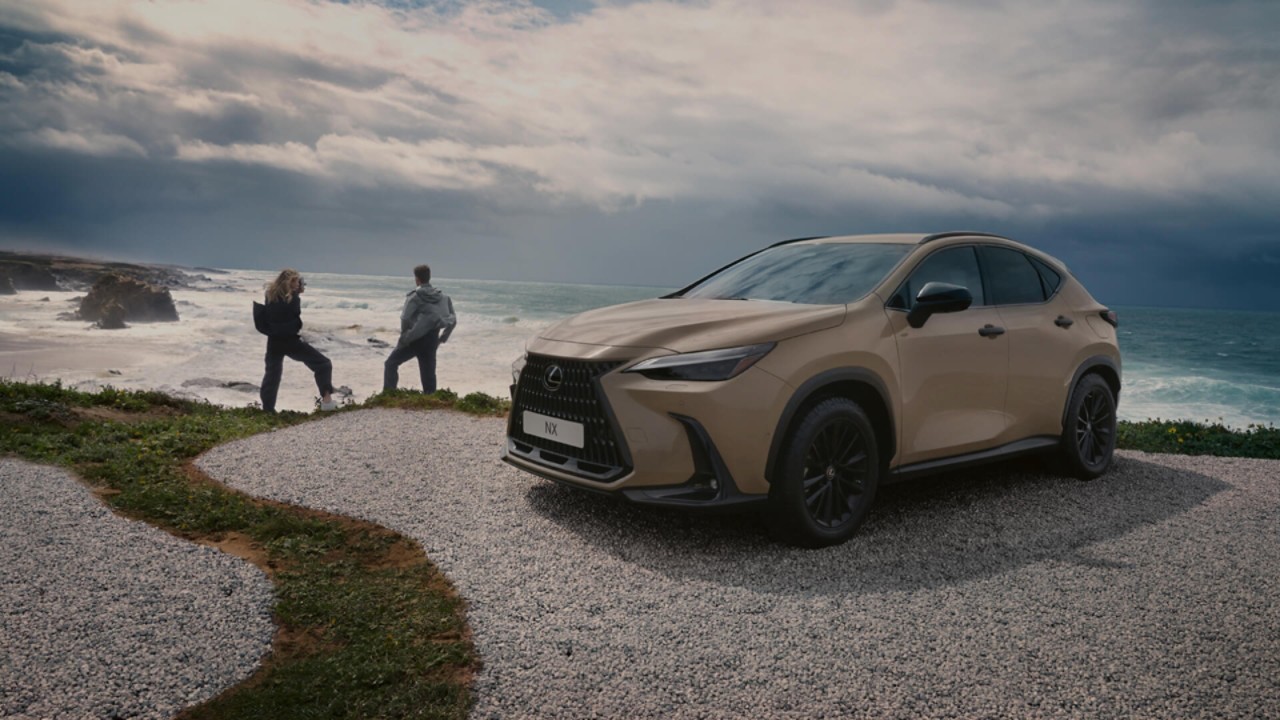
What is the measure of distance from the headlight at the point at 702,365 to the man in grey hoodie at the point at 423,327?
7.53 meters

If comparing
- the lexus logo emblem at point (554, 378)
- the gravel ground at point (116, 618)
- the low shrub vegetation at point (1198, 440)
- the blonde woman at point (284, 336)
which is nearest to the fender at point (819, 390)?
the lexus logo emblem at point (554, 378)

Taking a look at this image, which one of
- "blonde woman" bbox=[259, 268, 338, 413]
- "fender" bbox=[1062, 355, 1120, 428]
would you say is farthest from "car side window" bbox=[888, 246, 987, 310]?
"blonde woman" bbox=[259, 268, 338, 413]

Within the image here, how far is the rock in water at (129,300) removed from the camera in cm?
3497

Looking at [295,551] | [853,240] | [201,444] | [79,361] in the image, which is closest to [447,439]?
[201,444]

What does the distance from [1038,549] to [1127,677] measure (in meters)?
1.68

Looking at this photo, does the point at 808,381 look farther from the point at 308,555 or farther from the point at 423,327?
the point at 423,327

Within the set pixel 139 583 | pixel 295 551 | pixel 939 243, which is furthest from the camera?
pixel 939 243

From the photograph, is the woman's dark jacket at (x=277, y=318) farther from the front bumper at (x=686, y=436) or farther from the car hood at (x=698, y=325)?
the front bumper at (x=686, y=436)

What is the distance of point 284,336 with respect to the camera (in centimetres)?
1036

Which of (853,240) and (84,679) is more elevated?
(853,240)

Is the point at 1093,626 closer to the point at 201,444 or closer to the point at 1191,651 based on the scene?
the point at 1191,651

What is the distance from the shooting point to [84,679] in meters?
3.31

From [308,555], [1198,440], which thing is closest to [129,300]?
[308,555]

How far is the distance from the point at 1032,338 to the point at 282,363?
8500 millimetres
